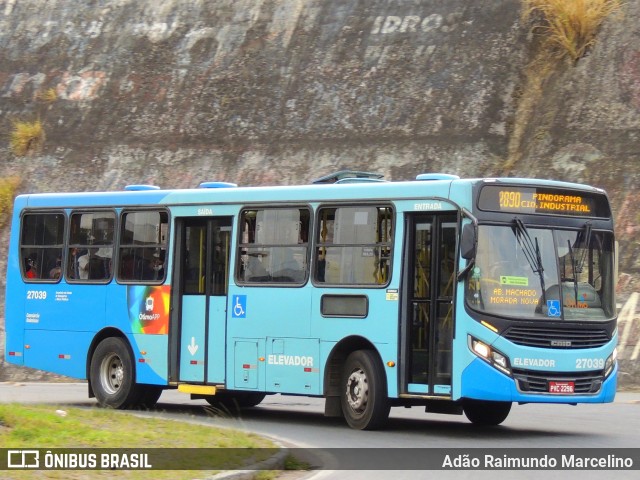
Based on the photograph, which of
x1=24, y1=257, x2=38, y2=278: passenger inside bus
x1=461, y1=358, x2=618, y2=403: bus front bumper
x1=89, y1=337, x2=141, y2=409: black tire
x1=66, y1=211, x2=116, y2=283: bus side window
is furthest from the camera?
x1=24, y1=257, x2=38, y2=278: passenger inside bus

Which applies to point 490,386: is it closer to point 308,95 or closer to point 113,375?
point 113,375

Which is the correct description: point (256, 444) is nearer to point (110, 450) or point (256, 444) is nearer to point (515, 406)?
point (110, 450)

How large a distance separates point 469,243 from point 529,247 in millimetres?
913

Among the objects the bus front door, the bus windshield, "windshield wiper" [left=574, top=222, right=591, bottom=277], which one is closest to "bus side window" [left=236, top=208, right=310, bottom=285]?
the bus front door

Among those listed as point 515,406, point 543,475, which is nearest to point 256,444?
point 543,475

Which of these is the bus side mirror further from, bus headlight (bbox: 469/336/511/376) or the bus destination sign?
bus headlight (bbox: 469/336/511/376)

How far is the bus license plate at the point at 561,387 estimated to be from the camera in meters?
14.7

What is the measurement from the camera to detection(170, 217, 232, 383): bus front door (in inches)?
706

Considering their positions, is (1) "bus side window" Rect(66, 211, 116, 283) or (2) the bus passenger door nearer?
(2) the bus passenger door

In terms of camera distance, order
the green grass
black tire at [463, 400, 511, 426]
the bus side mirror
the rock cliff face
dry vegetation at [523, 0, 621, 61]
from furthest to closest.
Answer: dry vegetation at [523, 0, 621, 61] → the rock cliff face → black tire at [463, 400, 511, 426] → the bus side mirror → the green grass

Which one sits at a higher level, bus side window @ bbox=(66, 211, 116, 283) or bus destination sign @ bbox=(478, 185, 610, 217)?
bus destination sign @ bbox=(478, 185, 610, 217)

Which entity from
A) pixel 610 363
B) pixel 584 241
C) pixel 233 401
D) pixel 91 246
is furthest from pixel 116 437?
pixel 91 246

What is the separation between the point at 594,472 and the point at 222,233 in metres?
7.77

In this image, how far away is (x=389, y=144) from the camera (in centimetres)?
3047
